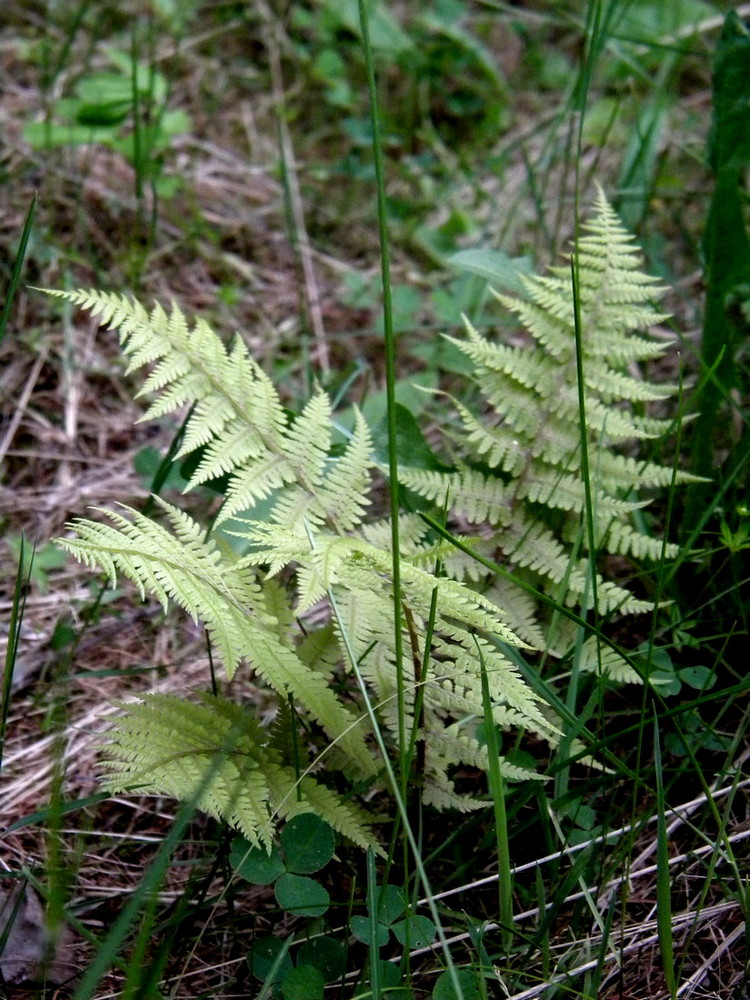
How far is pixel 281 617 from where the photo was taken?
67.6 inches

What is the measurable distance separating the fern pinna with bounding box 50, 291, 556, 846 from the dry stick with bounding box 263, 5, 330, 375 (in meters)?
1.23

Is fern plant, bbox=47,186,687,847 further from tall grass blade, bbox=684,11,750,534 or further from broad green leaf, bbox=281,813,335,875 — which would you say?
tall grass blade, bbox=684,11,750,534

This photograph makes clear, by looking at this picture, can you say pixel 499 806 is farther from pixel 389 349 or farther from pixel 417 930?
pixel 389 349

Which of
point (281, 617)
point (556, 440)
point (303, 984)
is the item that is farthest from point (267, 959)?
point (556, 440)

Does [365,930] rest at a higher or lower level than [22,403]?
lower

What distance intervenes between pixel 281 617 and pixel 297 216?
237 cm

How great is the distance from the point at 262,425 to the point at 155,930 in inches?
36.7

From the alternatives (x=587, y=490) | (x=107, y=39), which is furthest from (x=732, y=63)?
(x=107, y=39)

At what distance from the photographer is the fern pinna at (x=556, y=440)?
186 centimetres

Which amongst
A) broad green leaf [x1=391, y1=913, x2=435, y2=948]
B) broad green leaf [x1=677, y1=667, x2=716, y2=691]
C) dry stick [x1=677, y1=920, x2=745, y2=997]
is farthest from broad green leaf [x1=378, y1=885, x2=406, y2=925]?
broad green leaf [x1=677, y1=667, x2=716, y2=691]

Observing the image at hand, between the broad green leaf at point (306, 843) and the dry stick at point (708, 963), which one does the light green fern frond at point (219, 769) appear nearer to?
the broad green leaf at point (306, 843)

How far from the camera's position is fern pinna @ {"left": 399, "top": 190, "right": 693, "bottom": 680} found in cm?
186

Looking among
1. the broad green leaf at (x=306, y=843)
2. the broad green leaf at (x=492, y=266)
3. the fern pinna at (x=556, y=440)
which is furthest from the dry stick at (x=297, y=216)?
the broad green leaf at (x=306, y=843)

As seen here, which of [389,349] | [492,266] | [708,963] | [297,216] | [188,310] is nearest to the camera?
[389,349]
